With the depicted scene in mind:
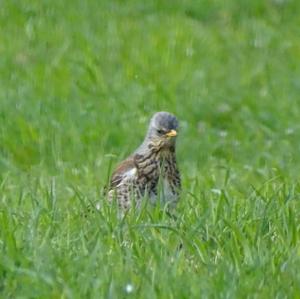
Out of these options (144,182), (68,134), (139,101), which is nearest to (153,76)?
(139,101)

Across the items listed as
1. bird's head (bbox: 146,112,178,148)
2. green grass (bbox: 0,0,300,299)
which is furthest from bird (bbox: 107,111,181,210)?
green grass (bbox: 0,0,300,299)

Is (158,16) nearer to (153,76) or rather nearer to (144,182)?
(153,76)

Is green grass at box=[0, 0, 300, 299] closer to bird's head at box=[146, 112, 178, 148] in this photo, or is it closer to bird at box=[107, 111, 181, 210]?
bird at box=[107, 111, 181, 210]

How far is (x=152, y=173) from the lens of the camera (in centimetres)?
795

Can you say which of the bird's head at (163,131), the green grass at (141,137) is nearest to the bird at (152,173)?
the bird's head at (163,131)

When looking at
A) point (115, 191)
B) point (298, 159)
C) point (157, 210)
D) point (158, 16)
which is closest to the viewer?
point (157, 210)

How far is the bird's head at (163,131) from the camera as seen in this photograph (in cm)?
830

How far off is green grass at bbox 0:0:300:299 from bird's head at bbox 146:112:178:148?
320 mm

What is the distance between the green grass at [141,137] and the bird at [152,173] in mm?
144

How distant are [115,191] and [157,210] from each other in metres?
0.84

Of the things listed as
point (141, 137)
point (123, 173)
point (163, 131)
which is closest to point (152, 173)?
point (123, 173)

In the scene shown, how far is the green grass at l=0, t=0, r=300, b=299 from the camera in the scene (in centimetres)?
582

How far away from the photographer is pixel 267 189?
7.66 meters

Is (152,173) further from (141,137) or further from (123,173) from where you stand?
(141,137)
